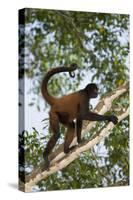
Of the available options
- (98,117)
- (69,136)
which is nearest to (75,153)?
(69,136)

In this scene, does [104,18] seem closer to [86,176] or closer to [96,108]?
[96,108]

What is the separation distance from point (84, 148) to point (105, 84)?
2.05ft

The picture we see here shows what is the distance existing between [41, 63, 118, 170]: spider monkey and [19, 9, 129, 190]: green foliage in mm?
58

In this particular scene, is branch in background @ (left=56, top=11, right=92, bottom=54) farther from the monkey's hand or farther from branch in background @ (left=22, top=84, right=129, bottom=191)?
the monkey's hand

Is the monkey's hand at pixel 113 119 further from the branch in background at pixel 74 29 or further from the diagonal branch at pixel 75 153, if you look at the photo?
the branch in background at pixel 74 29

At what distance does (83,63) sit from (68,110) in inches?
18.3

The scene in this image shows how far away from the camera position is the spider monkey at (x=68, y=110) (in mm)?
7039

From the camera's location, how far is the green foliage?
697cm

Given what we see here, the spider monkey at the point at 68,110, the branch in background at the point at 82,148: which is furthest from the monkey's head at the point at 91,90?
the branch in background at the point at 82,148

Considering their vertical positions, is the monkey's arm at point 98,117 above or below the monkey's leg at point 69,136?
above

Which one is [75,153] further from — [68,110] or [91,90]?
[91,90]

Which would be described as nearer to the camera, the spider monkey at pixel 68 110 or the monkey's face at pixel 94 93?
the spider monkey at pixel 68 110

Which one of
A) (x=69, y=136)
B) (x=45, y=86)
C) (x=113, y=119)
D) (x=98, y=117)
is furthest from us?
(x=113, y=119)

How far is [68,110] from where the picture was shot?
23.3 ft
